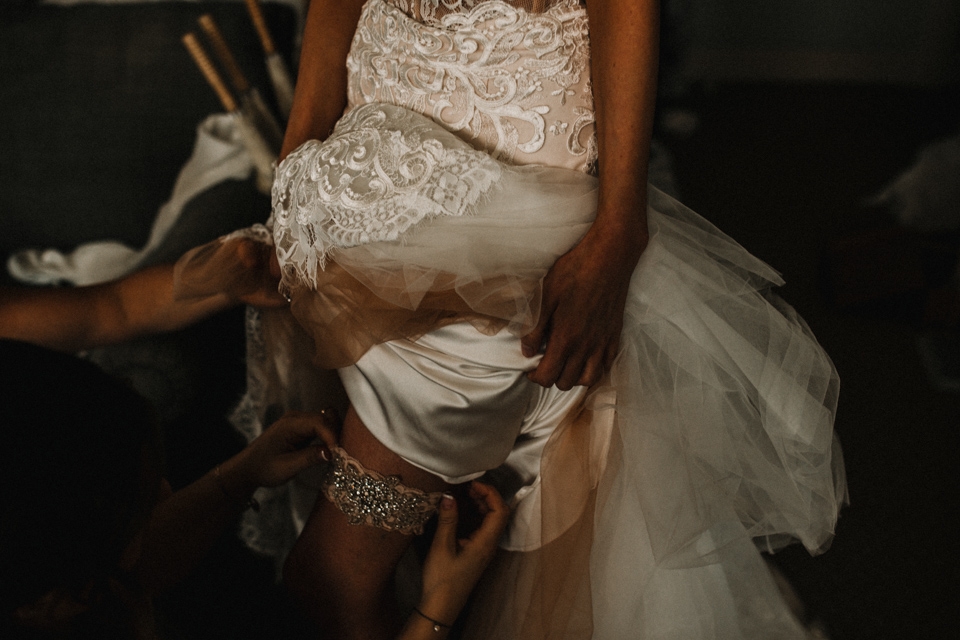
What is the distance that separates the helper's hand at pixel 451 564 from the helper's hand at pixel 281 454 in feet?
0.67

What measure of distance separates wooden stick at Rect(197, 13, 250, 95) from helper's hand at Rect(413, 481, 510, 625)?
128 centimetres

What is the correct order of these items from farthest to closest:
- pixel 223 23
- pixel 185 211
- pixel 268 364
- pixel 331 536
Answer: pixel 223 23 → pixel 185 211 → pixel 268 364 → pixel 331 536

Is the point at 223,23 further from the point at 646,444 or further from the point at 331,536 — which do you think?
the point at 646,444

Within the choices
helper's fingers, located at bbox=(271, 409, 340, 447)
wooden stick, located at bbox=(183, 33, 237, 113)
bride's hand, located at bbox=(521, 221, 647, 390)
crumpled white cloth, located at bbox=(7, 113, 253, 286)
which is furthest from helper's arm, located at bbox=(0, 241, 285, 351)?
wooden stick, located at bbox=(183, 33, 237, 113)

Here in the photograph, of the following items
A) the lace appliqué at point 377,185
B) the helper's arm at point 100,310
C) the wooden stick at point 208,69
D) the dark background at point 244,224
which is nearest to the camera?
the lace appliqué at point 377,185

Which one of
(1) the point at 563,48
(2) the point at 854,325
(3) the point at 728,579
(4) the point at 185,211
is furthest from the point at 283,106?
(2) the point at 854,325

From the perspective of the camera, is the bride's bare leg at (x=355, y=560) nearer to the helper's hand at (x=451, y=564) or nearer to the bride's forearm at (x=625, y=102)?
the helper's hand at (x=451, y=564)

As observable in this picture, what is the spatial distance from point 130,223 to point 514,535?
1491 mm

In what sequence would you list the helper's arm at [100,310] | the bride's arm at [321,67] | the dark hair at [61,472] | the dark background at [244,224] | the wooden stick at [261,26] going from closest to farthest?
the dark hair at [61,472], the bride's arm at [321,67], the helper's arm at [100,310], the dark background at [244,224], the wooden stick at [261,26]

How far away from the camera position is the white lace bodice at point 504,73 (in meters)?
0.74

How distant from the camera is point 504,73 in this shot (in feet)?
2.45

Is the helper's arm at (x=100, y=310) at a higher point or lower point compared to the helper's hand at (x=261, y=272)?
lower

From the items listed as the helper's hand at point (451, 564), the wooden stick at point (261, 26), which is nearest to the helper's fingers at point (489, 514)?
the helper's hand at point (451, 564)

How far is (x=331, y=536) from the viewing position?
794 mm
